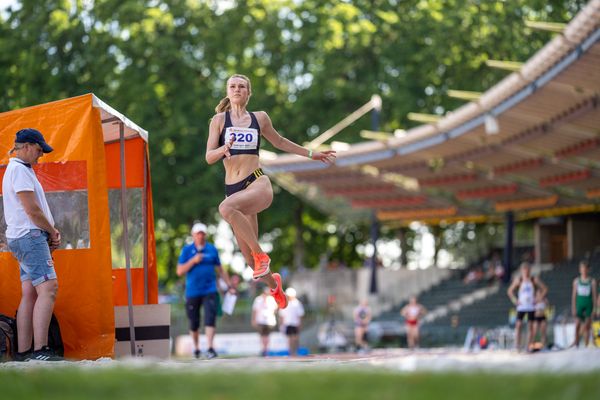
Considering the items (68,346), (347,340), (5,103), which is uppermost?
(5,103)

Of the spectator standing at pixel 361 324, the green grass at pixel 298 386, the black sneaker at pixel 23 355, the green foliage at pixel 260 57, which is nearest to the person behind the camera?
the green grass at pixel 298 386

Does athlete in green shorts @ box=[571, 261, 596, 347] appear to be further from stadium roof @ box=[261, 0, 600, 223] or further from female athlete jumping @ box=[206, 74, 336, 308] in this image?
female athlete jumping @ box=[206, 74, 336, 308]

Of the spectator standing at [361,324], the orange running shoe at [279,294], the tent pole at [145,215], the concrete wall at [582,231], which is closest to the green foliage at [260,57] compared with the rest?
the concrete wall at [582,231]

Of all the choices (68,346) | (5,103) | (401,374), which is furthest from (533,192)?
(401,374)

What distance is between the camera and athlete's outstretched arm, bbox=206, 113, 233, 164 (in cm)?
1189

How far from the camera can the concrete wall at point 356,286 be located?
46.9 metres

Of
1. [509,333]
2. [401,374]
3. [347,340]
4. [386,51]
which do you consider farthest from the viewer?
[386,51]

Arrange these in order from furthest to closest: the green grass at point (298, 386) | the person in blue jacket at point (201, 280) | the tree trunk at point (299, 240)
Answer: the tree trunk at point (299, 240) < the person in blue jacket at point (201, 280) < the green grass at point (298, 386)

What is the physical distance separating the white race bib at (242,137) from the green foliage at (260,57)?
106ft

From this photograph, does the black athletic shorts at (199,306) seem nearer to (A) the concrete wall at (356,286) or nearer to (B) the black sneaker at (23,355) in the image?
(B) the black sneaker at (23,355)

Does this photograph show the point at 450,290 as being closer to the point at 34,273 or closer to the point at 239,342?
the point at 239,342

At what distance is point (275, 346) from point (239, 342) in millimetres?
1227

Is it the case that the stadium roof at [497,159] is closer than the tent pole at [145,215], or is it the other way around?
the tent pole at [145,215]

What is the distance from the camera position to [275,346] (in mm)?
37594
